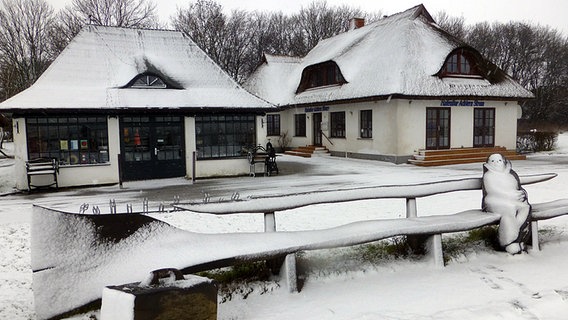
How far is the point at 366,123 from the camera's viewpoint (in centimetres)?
2189

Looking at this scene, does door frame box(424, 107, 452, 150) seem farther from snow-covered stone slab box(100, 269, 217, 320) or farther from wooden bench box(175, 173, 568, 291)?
snow-covered stone slab box(100, 269, 217, 320)

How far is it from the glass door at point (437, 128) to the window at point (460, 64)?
183 cm

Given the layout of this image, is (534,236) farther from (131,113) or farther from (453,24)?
(453,24)

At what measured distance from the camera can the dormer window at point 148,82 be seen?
1603 centimetres

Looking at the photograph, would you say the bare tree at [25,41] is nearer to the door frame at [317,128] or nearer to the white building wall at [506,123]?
the door frame at [317,128]

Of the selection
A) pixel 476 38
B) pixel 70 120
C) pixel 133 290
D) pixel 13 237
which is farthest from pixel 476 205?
pixel 476 38

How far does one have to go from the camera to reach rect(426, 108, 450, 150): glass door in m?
20.6

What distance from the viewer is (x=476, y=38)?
54.1 meters

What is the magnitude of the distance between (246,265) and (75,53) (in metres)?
14.6

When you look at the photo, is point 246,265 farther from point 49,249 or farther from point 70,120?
point 70,120

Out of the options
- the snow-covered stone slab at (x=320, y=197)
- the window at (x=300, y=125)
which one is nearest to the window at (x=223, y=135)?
the window at (x=300, y=125)

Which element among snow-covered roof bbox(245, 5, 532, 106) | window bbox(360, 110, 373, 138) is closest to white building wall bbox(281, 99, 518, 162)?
window bbox(360, 110, 373, 138)

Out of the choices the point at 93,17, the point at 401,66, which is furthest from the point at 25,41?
the point at 401,66

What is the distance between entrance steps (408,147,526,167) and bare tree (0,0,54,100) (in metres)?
29.6
